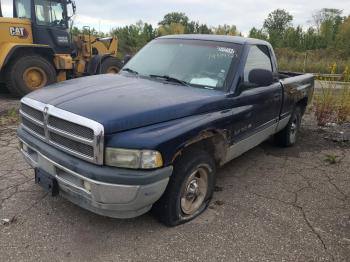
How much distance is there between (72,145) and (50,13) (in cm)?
832

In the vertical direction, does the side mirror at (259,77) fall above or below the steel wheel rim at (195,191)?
above

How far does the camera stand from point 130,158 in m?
2.89

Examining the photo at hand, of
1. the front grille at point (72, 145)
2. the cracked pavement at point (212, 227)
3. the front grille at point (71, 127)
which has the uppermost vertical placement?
the front grille at point (71, 127)

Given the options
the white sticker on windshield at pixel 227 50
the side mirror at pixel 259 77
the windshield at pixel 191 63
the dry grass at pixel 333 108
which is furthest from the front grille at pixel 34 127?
the dry grass at pixel 333 108

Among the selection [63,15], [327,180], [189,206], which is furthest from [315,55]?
[189,206]

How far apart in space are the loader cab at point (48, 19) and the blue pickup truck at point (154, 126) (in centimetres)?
628

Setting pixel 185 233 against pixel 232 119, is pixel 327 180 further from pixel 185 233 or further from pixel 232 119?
Answer: pixel 185 233

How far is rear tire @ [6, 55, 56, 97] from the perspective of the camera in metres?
9.45

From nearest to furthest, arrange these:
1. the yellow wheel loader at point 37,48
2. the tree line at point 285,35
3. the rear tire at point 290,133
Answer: the rear tire at point 290,133 < the yellow wheel loader at point 37,48 < the tree line at point 285,35

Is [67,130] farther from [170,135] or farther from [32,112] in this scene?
[170,135]

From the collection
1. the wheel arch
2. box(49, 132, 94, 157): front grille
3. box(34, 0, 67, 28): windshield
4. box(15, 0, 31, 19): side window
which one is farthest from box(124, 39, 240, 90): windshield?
box(15, 0, 31, 19): side window

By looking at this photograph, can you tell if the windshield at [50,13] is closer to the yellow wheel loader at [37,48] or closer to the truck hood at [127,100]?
the yellow wheel loader at [37,48]

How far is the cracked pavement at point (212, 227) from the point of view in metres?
3.13

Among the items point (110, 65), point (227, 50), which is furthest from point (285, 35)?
point (227, 50)
